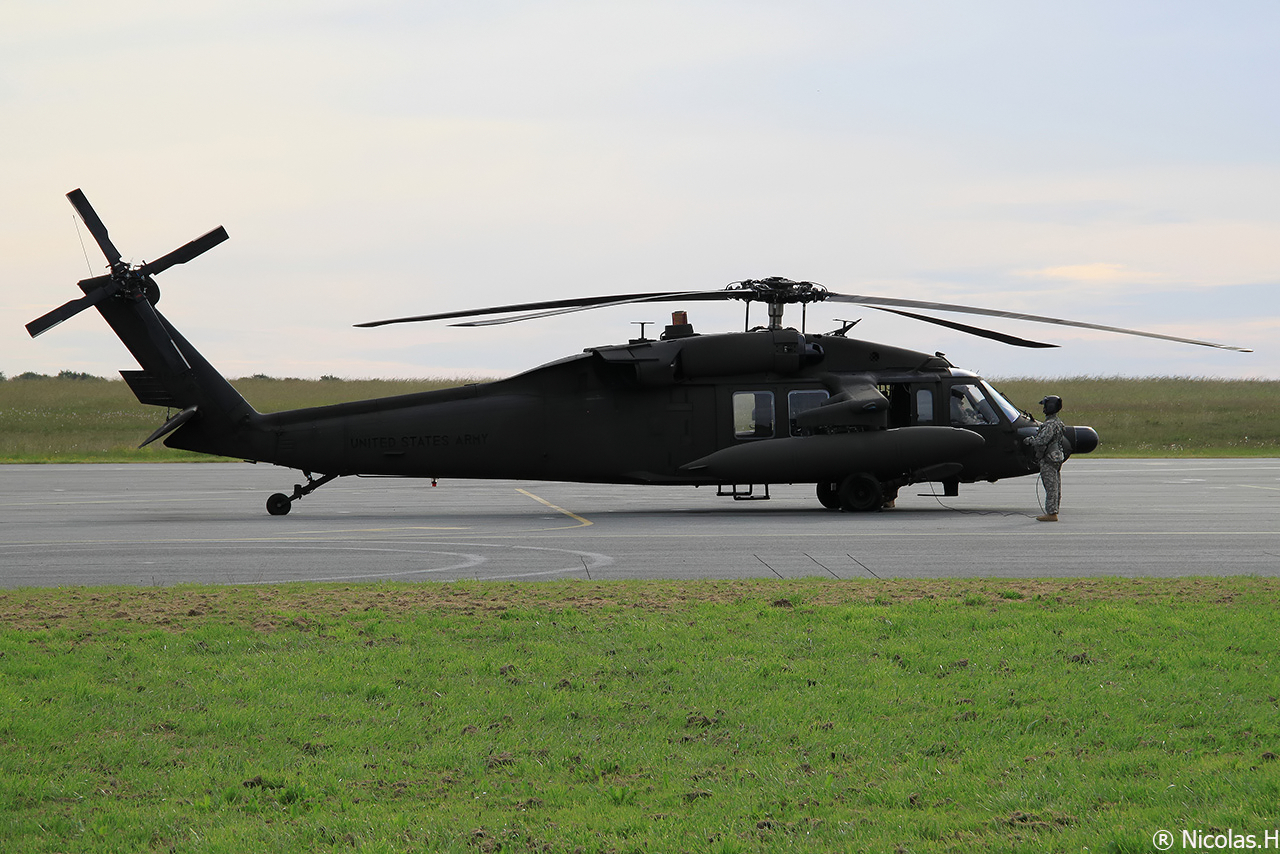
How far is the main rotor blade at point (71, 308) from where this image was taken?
1897 centimetres

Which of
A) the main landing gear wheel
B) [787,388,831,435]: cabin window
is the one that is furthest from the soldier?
[787,388,831,435]: cabin window

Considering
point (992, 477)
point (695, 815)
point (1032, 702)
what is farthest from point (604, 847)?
point (992, 477)

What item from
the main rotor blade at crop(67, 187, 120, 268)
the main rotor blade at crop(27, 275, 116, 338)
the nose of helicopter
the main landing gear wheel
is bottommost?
the main landing gear wheel

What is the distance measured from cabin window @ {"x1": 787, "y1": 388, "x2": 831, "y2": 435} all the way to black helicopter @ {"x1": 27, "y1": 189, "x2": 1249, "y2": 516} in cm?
3

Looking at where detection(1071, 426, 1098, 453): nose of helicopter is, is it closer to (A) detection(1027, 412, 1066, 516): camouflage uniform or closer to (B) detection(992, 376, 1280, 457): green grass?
(A) detection(1027, 412, 1066, 516): camouflage uniform

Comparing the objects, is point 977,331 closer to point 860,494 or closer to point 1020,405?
point 860,494

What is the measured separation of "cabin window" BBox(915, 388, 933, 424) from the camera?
69.8ft

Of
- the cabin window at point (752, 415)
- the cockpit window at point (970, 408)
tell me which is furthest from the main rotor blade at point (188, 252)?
the cockpit window at point (970, 408)

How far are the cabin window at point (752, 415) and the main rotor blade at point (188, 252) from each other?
10.2m

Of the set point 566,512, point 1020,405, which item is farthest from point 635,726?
point 1020,405

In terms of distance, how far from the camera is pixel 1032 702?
646cm

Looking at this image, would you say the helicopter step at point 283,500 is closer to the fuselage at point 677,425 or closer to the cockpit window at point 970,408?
the fuselage at point 677,425

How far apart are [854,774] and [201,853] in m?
Answer: 2.95

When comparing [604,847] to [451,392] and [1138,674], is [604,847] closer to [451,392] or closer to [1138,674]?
[1138,674]
